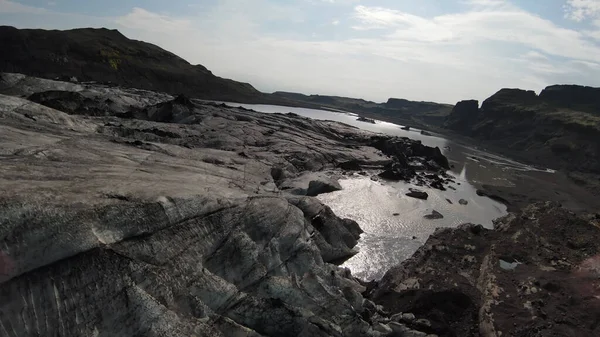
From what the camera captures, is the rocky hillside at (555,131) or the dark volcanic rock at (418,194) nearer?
the dark volcanic rock at (418,194)

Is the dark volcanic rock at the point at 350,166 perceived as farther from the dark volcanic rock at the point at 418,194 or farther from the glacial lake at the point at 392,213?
the dark volcanic rock at the point at 418,194

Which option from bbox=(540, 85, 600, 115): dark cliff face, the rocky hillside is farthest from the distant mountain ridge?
bbox=(540, 85, 600, 115): dark cliff face

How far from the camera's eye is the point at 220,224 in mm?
20359

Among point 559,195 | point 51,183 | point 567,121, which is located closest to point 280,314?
point 51,183

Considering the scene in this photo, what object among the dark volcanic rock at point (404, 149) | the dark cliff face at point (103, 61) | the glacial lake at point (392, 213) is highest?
the dark cliff face at point (103, 61)

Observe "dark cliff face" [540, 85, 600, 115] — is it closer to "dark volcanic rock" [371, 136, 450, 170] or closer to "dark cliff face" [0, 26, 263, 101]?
"dark volcanic rock" [371, 136, 450, 170]

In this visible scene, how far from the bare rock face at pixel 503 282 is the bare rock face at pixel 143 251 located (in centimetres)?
401

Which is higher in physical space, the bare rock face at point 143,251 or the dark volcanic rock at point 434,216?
the bare rock face at point 143,251

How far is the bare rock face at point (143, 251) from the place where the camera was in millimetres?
13266

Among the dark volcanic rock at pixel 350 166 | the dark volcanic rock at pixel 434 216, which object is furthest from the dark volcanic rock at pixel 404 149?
the dark volcanic rock at pixel 434 216

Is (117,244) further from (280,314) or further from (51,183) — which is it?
(280,314)

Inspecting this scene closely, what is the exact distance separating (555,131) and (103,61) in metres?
183

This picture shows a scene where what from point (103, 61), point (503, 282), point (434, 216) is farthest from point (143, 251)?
point (103, 61)

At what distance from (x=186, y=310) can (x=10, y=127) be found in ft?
60.4
